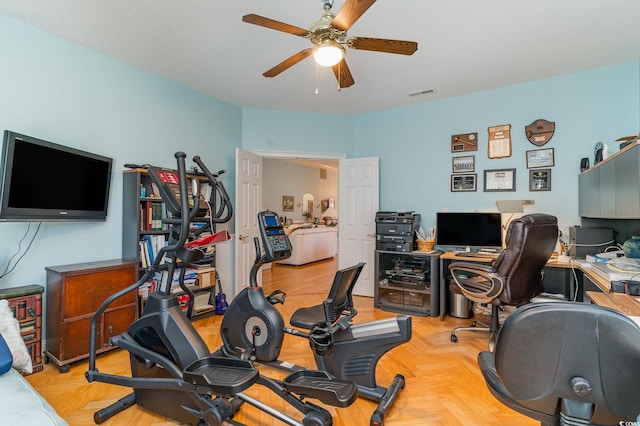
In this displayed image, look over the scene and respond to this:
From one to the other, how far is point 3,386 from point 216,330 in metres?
2.14

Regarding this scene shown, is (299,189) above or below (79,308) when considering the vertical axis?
above

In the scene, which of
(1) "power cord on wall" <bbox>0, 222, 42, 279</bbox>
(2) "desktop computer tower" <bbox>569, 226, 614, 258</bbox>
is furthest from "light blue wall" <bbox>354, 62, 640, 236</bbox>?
(1) "power cord on wall" <bbox>0, 222, 42, 279</bbox>

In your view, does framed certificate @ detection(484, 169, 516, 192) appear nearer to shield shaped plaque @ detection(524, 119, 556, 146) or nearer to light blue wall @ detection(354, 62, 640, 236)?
light blue wall @ detection(354, 62, 640, 236)

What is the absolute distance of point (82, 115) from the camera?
298cm

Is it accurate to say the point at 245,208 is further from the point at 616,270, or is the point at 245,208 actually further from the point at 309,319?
the point at 616,270

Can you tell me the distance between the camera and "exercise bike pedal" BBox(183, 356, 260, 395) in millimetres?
1466

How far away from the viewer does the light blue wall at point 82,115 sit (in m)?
2.58

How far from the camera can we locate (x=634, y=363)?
2.83 feet

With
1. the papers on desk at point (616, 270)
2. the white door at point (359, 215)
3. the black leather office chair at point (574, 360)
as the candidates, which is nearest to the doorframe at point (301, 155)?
the white door at point (359, 215)

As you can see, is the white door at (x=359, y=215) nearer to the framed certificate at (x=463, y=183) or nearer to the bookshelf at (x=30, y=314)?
the framed certificate at (x=463, y=183)

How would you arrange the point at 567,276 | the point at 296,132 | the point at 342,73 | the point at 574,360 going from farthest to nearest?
the point at 296,132, the point at 567,276, the point at 342,73, the point at 574,360

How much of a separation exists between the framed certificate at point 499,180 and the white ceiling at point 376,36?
1.03 meters

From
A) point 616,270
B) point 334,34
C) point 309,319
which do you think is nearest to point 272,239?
point 309,319

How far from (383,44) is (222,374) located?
2.18m
